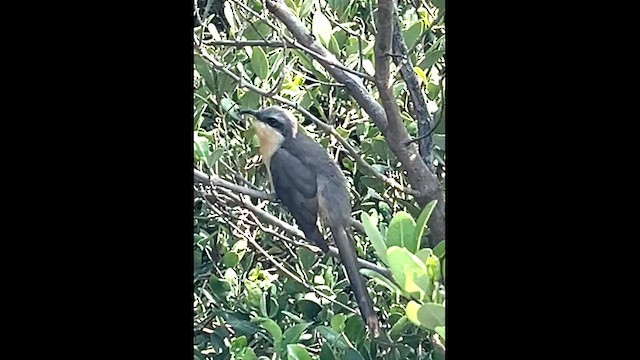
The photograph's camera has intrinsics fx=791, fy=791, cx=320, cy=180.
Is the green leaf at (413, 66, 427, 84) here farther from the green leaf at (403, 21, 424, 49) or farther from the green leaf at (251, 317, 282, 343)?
the green leaf at (251, 317, 282, 343)

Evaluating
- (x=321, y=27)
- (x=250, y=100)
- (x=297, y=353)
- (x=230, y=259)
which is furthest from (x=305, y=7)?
(x=297, y=353)

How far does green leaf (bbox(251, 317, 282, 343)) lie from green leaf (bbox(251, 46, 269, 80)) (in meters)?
0.33

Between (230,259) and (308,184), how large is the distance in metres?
0.15

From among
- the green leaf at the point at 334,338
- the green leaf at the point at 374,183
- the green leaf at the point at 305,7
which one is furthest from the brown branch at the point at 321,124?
the green leaf at the point at 334,338

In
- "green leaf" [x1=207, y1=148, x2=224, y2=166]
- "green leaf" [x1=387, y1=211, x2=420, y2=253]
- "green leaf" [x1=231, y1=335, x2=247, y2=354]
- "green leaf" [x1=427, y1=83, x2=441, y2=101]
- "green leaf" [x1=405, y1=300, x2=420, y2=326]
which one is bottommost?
"green leaf" [x1=231, y1=335, x2=247, y2=354]

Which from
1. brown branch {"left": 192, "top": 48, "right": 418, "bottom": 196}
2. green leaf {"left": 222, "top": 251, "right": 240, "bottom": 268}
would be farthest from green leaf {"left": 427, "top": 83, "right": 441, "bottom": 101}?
green leaf {"left": 222, "top": 251, "right": 240, "bottom": 268}

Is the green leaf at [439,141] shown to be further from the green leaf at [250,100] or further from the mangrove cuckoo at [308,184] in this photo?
the green leaf at [250,100]

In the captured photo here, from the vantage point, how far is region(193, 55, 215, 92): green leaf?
3.47ft

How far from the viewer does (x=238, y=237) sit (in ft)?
3.54

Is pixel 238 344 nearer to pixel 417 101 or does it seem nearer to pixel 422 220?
pixel 422 220

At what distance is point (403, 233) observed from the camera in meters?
1.02

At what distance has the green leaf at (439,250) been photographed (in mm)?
1017
